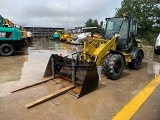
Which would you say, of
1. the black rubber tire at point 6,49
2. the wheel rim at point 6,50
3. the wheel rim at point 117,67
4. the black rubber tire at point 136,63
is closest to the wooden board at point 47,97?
the wheel rim at point 117,67

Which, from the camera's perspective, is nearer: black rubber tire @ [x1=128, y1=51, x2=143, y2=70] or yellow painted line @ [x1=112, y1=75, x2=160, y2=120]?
yellow painted line @ [x1=112, y1=75, x2=160, y2=120]

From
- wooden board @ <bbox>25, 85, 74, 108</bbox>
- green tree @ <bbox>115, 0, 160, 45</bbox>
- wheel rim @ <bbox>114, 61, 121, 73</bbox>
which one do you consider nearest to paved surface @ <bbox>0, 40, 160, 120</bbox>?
wooden board @ <bbox>25, 85, 74, 108</bbox>

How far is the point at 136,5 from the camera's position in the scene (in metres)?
26.9

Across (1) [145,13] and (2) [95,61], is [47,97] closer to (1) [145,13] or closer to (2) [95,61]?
(2) [95,61]

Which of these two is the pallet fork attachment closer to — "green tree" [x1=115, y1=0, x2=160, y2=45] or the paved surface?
the paved surface

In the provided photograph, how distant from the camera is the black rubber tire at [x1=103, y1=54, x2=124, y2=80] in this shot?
5832 mm

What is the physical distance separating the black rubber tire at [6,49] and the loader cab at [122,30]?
635 centimetres

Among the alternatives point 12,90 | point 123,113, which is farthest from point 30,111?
point 123,113

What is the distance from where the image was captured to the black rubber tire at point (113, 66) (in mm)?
5832

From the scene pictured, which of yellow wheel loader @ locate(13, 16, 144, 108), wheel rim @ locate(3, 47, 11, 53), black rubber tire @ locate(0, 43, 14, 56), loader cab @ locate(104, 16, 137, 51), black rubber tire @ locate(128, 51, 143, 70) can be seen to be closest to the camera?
yellow wheel loader @ locate(13, 16, 144, 108)

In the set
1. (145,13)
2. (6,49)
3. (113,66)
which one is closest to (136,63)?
(113,66)

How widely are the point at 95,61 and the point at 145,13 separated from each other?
23260mm

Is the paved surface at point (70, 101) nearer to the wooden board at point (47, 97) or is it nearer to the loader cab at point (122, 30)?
the wooden board at point (47, 97)

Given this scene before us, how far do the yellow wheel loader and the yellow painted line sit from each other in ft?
3.54
